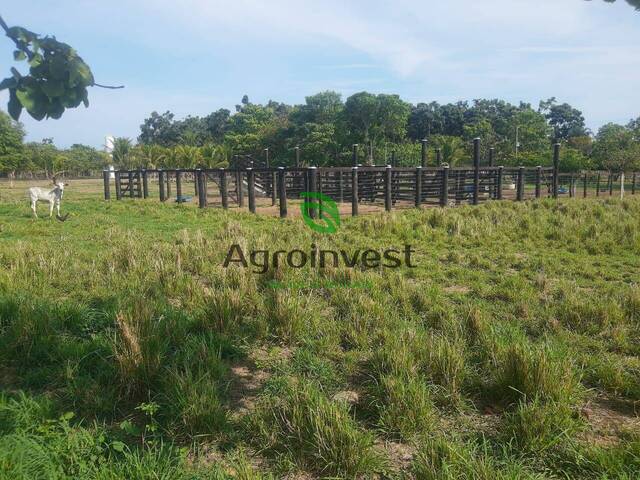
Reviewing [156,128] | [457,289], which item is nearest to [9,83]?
[457,289]

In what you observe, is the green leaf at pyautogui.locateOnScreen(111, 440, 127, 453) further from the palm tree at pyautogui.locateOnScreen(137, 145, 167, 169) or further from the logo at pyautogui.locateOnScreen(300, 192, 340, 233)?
the palm tree at pyautogui.locateOnScreen(137, 145, 167, 169)

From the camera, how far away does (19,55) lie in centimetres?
240

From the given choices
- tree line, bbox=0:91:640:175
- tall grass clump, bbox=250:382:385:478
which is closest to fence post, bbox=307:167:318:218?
tall grass clump, bbox=250:382:385:478

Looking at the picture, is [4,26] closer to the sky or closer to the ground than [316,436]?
closer to the sky

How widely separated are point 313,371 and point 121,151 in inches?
1904

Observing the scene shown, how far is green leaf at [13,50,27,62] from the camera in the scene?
240cm

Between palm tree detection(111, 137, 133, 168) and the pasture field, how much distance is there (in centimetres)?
4326

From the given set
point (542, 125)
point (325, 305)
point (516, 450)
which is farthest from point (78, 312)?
point (542, 125)

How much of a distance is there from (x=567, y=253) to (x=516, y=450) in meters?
6.27

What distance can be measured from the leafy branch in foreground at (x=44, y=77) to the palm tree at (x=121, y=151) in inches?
1870

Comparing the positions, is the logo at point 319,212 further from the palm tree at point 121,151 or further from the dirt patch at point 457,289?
the palm tree at point 121,151

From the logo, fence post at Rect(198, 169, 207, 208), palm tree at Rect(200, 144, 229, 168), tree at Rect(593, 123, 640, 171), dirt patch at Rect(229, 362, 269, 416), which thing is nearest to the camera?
dirt patch at Rect(229, 362, 269, 416)

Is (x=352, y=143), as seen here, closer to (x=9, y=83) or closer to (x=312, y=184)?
(x=312, y=184)

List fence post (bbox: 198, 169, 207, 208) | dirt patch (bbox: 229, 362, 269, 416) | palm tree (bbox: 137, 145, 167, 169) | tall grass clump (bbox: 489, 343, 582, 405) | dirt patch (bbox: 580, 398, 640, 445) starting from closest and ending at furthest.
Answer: dirt patch (bbox: 580, 398, 640, 445), tall grass clump (bbox: 489, 343, 582, 405), dirt patch (bbox: 229, 362, 269, 416), fence post (bbox: 198, 169, 207, 208), palm tree (bbox: 137, 145, 167, 169)
